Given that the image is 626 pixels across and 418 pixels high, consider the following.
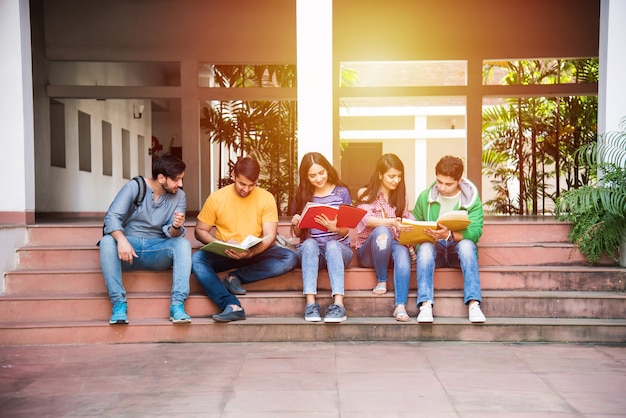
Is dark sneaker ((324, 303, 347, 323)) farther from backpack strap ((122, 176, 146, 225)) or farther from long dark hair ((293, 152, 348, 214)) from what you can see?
backpack strap ((122, 176, 146, 225))

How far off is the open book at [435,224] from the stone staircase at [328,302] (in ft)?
1.43

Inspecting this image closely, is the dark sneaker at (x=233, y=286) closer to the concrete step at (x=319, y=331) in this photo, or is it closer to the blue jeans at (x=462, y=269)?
the concrete step at (x=319, y=331)

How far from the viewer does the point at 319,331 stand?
442cm

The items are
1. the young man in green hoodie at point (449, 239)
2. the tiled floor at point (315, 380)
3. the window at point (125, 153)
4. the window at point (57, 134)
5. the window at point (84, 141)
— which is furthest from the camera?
the window at point (125, 153)

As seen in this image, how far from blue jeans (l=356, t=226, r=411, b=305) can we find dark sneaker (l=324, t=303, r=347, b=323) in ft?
1.25

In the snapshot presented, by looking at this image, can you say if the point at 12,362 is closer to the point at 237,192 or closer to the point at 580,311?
the point at 237,192

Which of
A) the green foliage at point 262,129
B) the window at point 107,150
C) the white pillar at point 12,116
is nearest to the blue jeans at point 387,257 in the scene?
the white pillar at point 12,116

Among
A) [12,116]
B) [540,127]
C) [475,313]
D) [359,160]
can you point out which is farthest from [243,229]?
[359,160]

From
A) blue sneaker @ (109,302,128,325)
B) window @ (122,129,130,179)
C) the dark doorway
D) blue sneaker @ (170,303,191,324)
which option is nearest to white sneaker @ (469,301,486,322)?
blue sneaker @ (170,303,191,324)

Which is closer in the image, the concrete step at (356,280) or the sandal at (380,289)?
the sandal at (380,289)

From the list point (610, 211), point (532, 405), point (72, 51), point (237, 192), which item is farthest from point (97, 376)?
point (72, 51)

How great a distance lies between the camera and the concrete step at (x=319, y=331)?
14.3 ft

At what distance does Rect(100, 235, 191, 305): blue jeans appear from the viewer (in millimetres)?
4480

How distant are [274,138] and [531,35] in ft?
12.1
